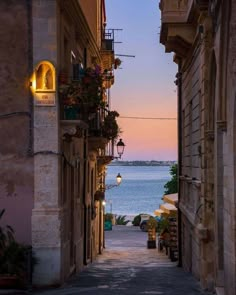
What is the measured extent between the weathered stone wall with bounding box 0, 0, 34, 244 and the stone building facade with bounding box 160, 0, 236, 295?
385 cm

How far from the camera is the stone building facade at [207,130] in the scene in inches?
445

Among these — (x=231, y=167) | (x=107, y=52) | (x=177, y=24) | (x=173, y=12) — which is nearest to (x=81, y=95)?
(x=177, y=24)

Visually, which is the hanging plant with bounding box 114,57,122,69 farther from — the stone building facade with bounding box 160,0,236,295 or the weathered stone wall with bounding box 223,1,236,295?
the weathered stone wall with bounding box 223,1,236,295

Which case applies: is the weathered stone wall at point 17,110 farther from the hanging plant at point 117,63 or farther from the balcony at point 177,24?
the hanging plant at point 117,63

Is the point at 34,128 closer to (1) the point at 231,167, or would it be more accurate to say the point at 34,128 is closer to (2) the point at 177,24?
(1) the point at 231,167

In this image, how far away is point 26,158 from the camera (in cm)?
1486

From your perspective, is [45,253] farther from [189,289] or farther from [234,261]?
[234,261]

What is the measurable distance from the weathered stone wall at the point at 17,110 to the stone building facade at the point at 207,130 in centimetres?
385

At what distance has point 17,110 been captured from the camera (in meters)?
14.8

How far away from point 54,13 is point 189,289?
21.8ft

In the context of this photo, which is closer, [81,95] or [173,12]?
[81,95]

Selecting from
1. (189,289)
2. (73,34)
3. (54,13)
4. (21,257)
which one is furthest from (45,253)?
(73,34)

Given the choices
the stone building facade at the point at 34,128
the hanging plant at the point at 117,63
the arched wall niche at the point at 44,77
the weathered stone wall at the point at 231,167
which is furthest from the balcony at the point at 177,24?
the hanging plant at the point at 117,63

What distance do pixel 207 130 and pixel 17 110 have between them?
165 inches
